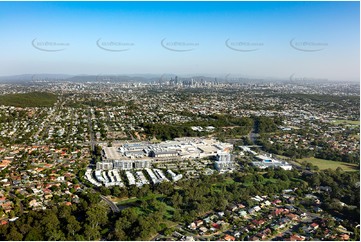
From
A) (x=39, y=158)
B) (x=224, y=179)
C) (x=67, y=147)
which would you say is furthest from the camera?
(x=67, y=147)

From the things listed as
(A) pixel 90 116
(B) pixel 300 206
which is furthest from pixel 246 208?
(A) pixel 90 116

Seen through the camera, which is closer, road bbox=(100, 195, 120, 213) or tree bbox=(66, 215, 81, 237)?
tree bbox=(66, 215, 81, 237)

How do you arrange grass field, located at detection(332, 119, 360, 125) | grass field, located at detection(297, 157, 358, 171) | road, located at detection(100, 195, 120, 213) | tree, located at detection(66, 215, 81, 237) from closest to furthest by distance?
tree, located at detection(66, 215, 81, 237)
road, located at detection(100, 195, 120, 213)
grass field, located at detection(297, 157, 358, 171)
grass field, located at detection(332, 119, 360, 125)

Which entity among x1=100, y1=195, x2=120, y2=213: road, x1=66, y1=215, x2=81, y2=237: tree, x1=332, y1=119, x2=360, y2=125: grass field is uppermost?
x1=332, y1=119, x2=360, y2=125: grass field

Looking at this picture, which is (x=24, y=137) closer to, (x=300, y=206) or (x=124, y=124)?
(x=124, y=124)

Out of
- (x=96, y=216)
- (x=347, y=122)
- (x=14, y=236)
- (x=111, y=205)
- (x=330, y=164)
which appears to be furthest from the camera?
(x=347, y=122)

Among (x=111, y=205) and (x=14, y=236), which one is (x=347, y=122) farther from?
(x=14, y=236)

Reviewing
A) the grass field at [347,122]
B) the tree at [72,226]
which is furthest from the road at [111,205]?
the grass field at [347,122]

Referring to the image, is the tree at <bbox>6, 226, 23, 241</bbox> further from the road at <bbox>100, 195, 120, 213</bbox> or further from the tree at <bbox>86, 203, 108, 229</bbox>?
the road at <bbox>100, 195, 120, 213</bbox>

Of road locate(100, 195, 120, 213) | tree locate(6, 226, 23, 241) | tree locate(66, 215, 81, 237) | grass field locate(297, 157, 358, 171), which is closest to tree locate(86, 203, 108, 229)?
tree locate(66, 215, 81, 237)

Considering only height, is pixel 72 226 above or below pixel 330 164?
above

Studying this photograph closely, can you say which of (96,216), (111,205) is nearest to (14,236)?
(96,216)
